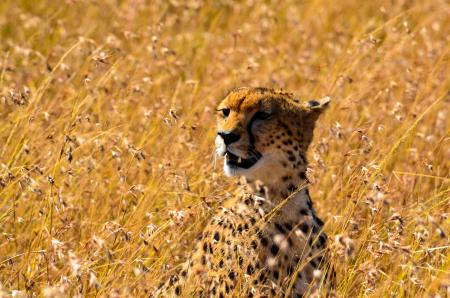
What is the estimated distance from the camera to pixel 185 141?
4023 mm

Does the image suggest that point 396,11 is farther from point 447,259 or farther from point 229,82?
point 447,259

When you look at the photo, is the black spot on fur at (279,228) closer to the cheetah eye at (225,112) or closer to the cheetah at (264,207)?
the cheetah at (264,207)

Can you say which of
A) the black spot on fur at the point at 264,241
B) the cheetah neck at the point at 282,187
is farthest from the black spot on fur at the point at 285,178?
the black spot on fur at the point at 264,241

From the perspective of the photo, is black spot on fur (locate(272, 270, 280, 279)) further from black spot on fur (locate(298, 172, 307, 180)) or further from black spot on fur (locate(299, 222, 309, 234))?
black spot on fur (locate(298, 172, 307, 180))

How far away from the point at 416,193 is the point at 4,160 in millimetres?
1805

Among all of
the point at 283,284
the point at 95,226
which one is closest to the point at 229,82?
the point at 95,226

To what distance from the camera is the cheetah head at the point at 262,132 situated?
11.0 feet

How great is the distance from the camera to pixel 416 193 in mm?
4301

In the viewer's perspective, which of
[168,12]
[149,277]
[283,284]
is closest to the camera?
[149,277]

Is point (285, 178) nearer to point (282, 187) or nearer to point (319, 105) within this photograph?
point (282, 187)

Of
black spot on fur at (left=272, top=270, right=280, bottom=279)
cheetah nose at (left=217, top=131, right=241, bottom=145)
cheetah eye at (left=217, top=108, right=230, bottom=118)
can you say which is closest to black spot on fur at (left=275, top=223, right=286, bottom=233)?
black spot on fur at (left=272, top=270, right=280, bottom=279)

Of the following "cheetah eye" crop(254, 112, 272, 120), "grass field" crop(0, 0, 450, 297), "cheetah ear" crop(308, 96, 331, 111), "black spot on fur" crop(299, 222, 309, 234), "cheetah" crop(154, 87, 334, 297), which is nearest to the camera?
"grass field" crop(0, 0, 450, 297)

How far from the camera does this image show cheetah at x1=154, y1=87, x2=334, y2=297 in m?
3.24

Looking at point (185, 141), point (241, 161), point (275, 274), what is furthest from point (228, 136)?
point (185, 141)
